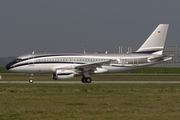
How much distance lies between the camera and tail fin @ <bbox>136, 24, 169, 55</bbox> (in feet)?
147

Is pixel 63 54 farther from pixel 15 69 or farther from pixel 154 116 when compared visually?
pixel 154 116

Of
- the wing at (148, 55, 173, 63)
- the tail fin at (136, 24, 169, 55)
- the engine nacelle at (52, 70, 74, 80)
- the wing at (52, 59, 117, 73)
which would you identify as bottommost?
the engine nacelle at (52, 70, 74, 80)

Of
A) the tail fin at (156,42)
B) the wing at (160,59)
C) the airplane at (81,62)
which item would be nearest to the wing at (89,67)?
the airplane at (81,62)

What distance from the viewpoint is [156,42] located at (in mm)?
44969

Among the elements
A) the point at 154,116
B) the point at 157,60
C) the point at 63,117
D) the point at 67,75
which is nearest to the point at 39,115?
the point at 63,117

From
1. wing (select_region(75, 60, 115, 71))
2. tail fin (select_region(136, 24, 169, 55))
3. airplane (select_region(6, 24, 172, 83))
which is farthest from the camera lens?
tail fin (select_region(136, 24, 169, 55))

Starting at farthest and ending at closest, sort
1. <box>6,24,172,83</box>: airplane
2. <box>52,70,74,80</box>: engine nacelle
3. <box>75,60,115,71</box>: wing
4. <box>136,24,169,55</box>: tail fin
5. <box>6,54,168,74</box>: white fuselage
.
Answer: <box>136,24,169,55</box>: tail fin < <box>6,54,168,74</box>: white fuselage < <box>6,24,172,83</box>: airplane < <box>75,60,115,71</box>: wing < <box>52,70,74,80</box>: engine nacelle

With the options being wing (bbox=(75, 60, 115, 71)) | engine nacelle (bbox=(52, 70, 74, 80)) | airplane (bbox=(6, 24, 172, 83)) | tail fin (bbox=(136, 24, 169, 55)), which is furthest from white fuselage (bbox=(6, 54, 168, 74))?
engine nacelle (bbox=(52, 70, 74, 80))

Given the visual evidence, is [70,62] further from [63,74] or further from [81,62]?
[63,74]

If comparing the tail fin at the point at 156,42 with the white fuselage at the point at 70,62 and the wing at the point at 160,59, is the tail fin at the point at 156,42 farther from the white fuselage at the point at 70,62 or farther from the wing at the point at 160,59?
the wing at the point at 160,59

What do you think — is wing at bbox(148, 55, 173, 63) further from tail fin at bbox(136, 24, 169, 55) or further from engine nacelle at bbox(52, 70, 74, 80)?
engine nacelle at bbox(52, 70, 74, 80)

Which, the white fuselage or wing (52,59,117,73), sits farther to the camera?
the white fuselage

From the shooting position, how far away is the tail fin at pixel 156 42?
147ft

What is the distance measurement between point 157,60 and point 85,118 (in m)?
31.4
